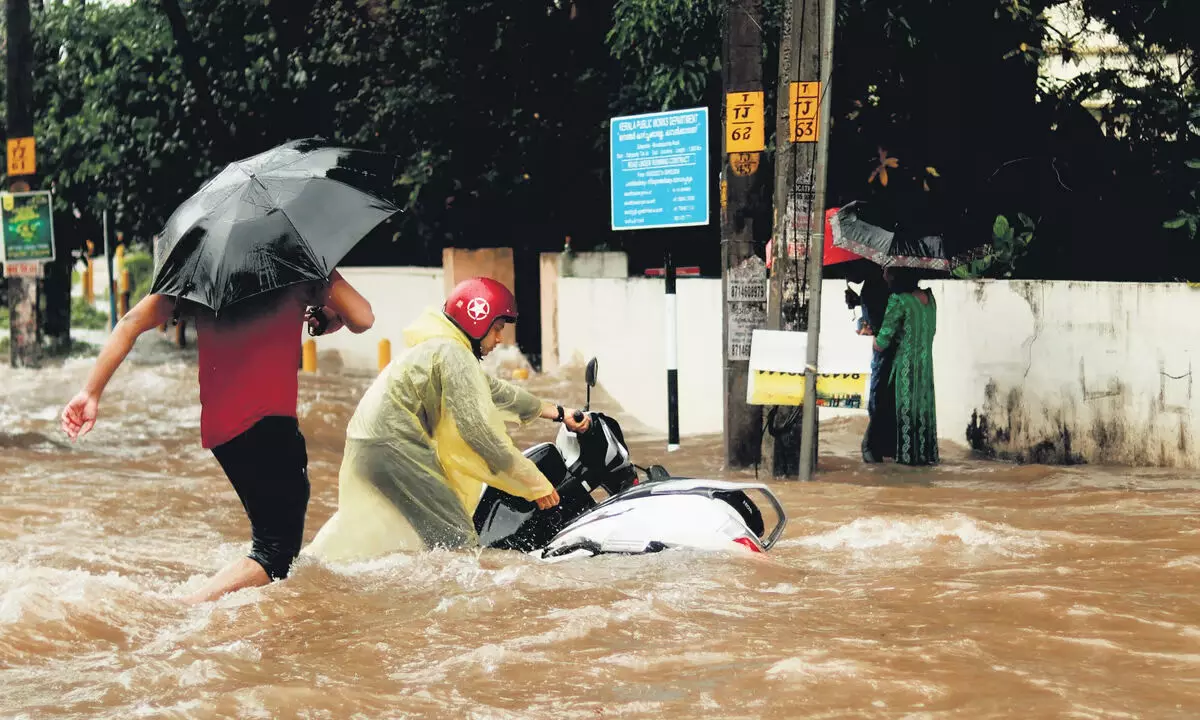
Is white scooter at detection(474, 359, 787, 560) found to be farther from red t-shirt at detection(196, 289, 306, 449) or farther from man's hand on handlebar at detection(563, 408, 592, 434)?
red t-shirt at detection(196, 289, 306, 449)

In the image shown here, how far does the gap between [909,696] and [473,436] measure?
215 cm

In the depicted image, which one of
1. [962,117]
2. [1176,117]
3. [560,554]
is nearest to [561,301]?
[962,117]

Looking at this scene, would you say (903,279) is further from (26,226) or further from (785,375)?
(26,226)

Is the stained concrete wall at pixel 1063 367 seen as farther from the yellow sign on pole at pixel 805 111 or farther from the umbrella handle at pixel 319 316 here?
the umbrella handle at pixel 319 316

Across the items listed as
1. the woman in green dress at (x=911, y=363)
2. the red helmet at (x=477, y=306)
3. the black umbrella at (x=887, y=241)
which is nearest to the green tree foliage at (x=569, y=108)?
the black umbrella at (x=887, y=241)

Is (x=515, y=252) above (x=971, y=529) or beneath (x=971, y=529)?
above

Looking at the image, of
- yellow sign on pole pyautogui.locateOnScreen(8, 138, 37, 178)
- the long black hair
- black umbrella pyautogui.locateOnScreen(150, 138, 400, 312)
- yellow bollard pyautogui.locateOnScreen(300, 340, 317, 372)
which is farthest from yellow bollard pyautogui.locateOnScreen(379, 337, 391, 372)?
black umbrella pyautogui.locateOnScreen(150, 138, 400, 312)

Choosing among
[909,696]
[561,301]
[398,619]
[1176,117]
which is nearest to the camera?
[909,696]

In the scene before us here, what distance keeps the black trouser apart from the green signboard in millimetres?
13571

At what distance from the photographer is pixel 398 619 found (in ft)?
21.4

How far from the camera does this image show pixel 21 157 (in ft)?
62.1

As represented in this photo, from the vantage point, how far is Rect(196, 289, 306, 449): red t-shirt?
5.94m

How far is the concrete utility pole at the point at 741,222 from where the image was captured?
35.2ft

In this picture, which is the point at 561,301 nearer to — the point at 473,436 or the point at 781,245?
the point at 781,245
